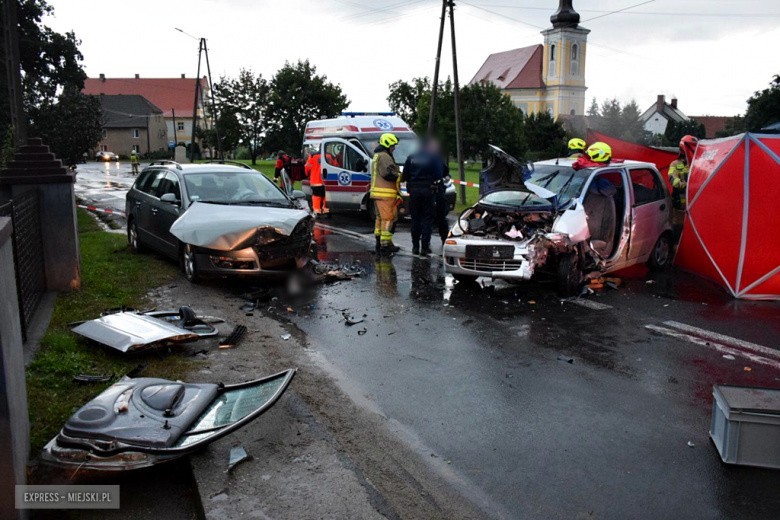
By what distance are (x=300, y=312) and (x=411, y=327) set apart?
4.87 feet

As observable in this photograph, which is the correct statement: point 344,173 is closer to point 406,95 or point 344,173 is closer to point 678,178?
point 678,178

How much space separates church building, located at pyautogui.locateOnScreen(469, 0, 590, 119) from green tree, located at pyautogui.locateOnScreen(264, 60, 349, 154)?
46.9 metres

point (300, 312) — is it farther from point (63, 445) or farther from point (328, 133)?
point (328, 133)

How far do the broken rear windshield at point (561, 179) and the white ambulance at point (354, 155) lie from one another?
245 inches

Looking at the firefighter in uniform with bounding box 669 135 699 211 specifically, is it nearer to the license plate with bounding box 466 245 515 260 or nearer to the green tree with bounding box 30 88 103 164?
the license plate with bounding box 466 245 515 260

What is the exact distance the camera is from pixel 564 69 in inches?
3925

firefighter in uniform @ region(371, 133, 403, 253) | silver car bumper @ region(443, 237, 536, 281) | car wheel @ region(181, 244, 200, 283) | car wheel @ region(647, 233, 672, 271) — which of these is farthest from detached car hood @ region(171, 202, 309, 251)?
car wheel @ region(647, 233, 672, 271)

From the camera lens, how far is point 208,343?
262 inches

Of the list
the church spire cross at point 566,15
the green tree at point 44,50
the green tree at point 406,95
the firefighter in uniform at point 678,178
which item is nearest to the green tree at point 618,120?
the church spire cross at point 566,15

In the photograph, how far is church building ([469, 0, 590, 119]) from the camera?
99.8 metres

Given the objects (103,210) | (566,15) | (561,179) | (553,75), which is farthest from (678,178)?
(553,75)

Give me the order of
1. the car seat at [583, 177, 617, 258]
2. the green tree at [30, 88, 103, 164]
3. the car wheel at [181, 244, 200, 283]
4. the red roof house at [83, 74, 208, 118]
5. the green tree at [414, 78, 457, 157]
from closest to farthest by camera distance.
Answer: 1. the car wheel at [181, 244, 200, 283]
2. the car seat at [583, 177, 617, 258]
3. the green tree at [30, 88, 103, 164]
4. the green tree at [414, 78, 457, 157]
5. the red roof house at [83, 74, 208, 118]

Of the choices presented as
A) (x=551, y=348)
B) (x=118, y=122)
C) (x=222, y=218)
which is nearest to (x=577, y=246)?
(x=551, y=348)

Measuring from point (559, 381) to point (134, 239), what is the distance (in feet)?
28.6
